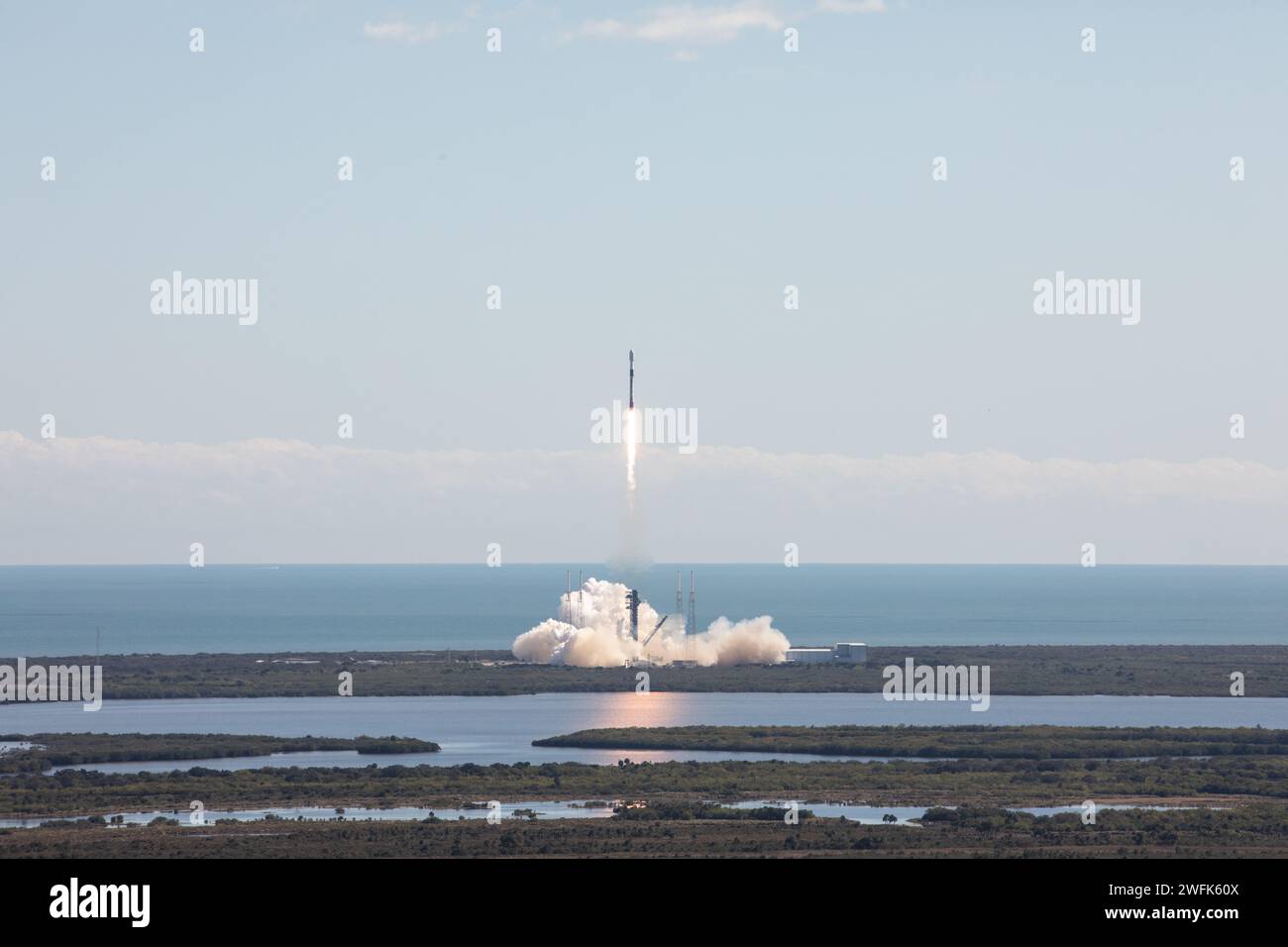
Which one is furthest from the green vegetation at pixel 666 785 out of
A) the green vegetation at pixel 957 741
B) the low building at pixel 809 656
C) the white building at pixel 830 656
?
the low building at pixel 809 656

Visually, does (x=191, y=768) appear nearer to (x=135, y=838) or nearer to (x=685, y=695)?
(x=135, y=838)

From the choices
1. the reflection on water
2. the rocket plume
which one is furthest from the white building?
the reflection on water

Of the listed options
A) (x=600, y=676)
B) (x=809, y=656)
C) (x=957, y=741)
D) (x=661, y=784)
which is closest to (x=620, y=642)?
(x=600, y=676)

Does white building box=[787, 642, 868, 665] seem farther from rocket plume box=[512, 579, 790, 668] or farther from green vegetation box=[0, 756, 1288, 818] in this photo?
green vegetation box=[0, 756, 1288, 818]

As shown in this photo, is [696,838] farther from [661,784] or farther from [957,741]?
[957,741]

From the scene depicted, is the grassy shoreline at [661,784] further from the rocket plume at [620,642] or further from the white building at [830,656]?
the white building at [830,656]
